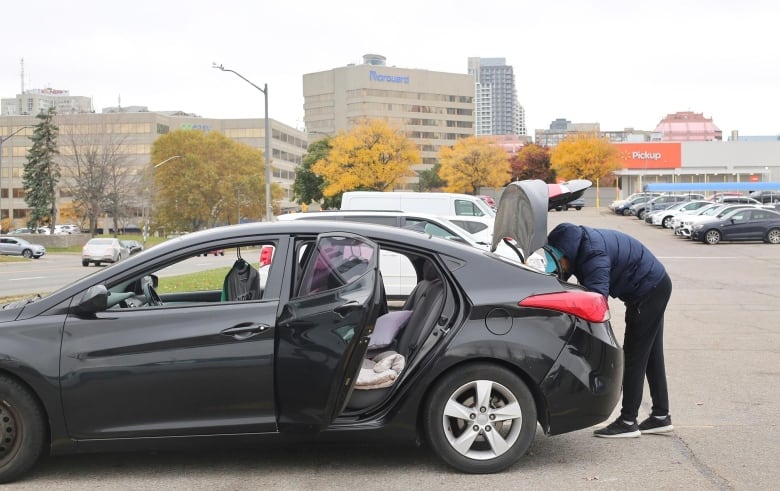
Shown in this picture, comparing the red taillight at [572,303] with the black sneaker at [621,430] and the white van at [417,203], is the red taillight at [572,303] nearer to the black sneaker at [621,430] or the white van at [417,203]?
the black sneaker at [621,430]

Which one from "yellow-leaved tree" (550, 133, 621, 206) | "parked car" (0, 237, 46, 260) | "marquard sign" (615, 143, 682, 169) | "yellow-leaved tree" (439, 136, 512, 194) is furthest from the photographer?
"marquard sign" (615, 143, 682, 169)

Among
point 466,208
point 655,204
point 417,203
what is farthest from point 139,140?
point 417,203

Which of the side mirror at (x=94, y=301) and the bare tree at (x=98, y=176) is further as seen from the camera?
the bare tree at (x=98, y=176)

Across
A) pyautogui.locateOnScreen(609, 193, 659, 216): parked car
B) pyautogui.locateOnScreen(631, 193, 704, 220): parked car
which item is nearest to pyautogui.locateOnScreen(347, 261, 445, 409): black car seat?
pyautogui.locateOnScreen(631, 193, 704, 220): parked car

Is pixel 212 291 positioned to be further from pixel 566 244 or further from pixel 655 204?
pixel 655 204

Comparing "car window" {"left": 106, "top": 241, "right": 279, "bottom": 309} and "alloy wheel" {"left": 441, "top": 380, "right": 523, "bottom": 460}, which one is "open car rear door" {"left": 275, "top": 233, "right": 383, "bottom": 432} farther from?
"alloy wheel" {"left": 441, "top": 380, "right": 523, "bottom": 460}

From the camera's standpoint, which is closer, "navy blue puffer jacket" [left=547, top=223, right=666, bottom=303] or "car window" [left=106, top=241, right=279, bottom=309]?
"car window" [left=106, top=241, right=279, bottom=309]

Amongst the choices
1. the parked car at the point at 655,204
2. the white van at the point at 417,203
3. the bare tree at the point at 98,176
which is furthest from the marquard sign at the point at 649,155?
the white van at the point at 417,203

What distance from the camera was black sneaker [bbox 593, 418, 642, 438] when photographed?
5.69 metres

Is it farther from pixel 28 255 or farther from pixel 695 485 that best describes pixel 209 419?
pixel 28 255

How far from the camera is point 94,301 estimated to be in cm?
466

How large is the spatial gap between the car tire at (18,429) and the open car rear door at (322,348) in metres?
1.36

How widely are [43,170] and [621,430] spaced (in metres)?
82.3

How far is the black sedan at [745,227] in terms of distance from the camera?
111 feet
